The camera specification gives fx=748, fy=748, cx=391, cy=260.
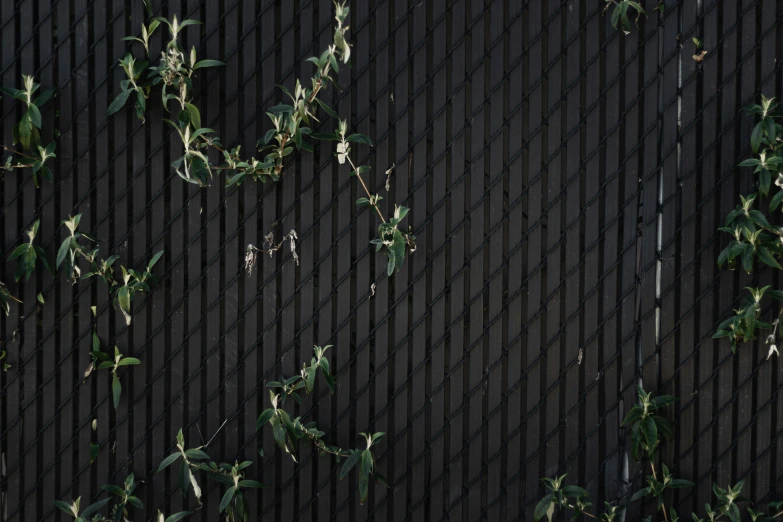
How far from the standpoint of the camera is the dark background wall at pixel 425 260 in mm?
2725

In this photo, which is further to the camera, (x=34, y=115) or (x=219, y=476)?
(x=219, y=476)

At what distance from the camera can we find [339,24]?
2.60 meters

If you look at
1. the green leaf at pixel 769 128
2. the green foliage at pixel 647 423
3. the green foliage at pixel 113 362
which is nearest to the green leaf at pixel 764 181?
the green leaf at pixel 769 128

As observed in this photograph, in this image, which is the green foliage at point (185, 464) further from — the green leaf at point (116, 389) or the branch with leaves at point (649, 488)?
the branch with leaves at point (649, 488)

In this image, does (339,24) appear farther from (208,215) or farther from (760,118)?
(760,118)

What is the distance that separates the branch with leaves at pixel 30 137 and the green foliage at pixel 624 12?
2.03 m

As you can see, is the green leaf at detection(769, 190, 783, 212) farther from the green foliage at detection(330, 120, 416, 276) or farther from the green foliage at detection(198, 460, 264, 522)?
the green foliage at detection(198, 460, 264, 522)

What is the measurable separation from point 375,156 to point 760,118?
54.8 inches

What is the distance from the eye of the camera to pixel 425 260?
2.75m

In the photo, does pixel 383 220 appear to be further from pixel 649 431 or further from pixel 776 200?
pixel 776 200

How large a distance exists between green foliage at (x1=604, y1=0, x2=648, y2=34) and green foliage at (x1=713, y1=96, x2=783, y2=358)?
0.51 metres

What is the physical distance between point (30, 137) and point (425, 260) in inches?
57.6

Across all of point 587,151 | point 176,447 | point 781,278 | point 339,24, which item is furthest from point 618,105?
point 176,447

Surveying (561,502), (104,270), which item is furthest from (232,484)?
(561,502)
